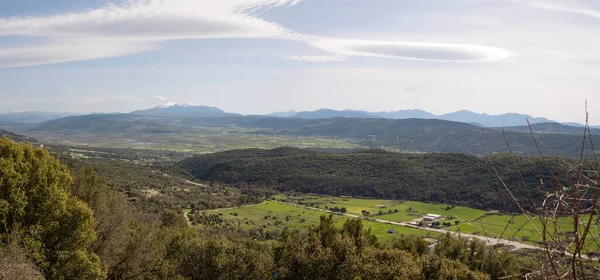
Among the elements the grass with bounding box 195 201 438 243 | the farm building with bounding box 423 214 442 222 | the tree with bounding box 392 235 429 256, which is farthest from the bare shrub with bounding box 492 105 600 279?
the farm building with bounding box 423 214 442 222

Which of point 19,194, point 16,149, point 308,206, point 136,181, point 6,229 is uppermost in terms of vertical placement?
point 16,149

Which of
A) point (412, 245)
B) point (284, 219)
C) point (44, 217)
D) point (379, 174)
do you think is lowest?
point (284, 219)

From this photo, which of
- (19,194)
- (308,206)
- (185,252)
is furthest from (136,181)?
(19,194)

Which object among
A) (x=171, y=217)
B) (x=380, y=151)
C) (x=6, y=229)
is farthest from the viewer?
A: (x=380, y=151)

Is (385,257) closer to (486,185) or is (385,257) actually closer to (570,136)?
(486,185)

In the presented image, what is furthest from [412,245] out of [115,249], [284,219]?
[284,219]

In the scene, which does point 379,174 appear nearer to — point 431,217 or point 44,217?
point 431,217

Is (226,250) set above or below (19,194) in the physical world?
below

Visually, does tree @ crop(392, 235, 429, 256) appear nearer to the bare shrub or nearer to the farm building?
the farm building
